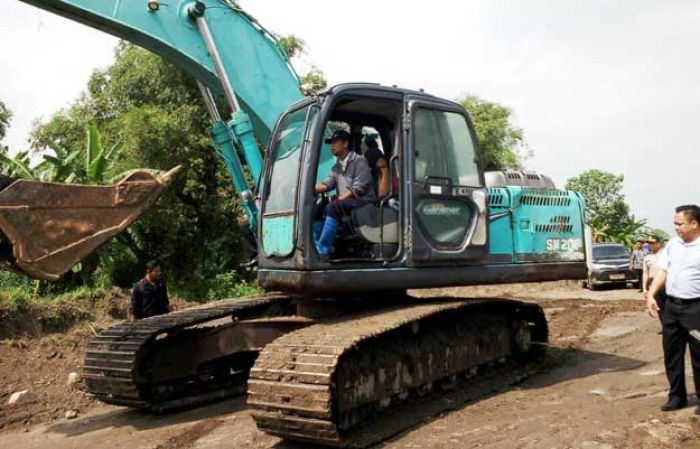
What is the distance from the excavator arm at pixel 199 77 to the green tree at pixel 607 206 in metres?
34.8

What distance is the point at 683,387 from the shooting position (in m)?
5.42

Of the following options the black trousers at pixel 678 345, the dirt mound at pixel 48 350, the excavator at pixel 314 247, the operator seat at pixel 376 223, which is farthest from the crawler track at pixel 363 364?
the dirt mound at pixel 48 350

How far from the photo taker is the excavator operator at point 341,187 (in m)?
5.49

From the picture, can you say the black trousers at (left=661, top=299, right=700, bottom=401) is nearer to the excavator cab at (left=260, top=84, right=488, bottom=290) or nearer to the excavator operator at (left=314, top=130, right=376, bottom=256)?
the excavator cab at (left=260, top=84, right=488, bottom=290)

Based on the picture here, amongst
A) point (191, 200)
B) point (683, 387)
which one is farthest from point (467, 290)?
point (683, 387)

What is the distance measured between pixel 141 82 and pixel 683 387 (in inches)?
733

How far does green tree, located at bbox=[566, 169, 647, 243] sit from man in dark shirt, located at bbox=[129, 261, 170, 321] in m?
34.3

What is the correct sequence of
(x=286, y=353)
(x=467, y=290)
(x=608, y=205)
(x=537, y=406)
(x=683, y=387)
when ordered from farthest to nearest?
(x=608, y=205) → (x=467, y=290) → (x=537, y=406) → (x=683, y=387) → (x=286, y=353)

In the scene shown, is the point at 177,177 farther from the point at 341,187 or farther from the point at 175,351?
the point at 341,187

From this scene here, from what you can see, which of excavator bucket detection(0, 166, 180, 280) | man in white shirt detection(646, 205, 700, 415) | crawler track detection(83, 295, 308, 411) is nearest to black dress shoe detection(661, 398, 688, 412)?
man in white shirt detection(646, 205, 700, 415)

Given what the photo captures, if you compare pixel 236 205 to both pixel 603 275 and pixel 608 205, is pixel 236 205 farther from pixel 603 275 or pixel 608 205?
pixel 608 205

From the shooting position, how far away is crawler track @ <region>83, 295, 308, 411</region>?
615 centimetres

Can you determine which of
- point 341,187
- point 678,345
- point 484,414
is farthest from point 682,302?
point 341,187

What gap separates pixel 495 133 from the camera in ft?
108
